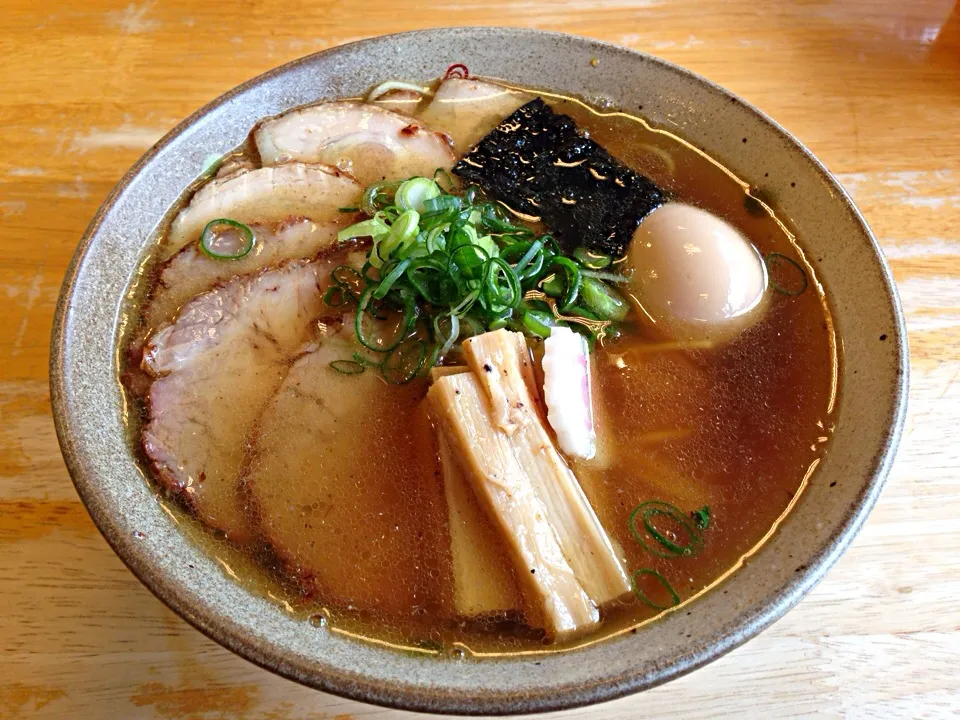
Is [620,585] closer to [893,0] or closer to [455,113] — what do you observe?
[455,113]

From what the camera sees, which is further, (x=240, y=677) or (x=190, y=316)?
(x=190, y=316)

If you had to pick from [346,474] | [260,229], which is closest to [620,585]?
[346,474]

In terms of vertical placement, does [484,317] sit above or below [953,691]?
above

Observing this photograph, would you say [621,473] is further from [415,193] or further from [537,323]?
[415,193]

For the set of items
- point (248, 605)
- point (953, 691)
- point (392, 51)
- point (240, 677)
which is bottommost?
point (240, 677)

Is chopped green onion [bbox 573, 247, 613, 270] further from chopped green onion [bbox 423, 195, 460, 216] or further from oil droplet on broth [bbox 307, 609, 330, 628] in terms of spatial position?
oil droplet on broth [bbox 307, 609, 330, 628]

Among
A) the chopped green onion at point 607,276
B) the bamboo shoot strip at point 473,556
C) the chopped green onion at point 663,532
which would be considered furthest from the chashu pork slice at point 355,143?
the chopped green onion at point 663,532
